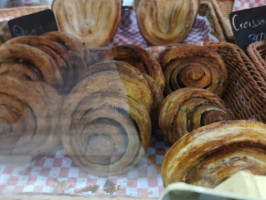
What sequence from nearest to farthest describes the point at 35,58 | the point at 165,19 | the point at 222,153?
the point at 222,153
the point at 35,58
the point at 165,19

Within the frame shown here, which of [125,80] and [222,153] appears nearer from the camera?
[222,153]

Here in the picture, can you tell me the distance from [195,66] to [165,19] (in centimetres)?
54

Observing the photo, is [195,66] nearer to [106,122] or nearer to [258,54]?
[258,54]

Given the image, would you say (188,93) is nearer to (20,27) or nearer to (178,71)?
(178,71)

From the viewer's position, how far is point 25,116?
3.10 ft

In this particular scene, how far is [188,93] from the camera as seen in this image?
114cm

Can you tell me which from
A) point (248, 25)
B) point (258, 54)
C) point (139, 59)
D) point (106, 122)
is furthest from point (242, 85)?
point (106, 122)

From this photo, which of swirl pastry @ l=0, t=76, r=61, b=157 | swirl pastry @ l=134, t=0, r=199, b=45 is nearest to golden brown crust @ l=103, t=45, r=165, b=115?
swirl pastry @ l=0, t=76, r=61, b=157

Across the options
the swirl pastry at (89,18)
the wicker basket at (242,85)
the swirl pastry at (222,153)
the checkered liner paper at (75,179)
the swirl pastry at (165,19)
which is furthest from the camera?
the swirl pastry at (165,19)

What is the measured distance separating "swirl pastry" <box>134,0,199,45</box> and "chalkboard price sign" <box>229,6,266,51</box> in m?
0.36

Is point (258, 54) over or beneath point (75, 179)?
over

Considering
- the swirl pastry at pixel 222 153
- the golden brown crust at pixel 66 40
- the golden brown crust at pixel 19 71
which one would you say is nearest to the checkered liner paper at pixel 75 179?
the swirl pastry at pixel 222 153

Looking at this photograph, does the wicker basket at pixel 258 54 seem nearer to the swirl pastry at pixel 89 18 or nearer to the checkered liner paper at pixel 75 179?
the checkered liner paper at pixel 75 179

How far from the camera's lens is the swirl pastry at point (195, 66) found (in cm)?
138
